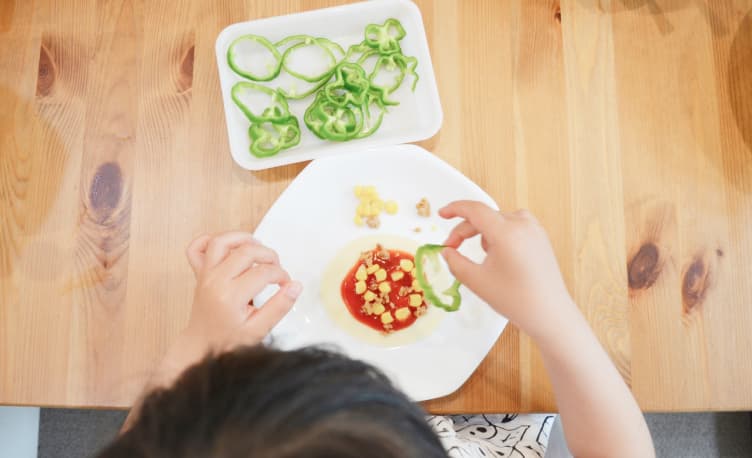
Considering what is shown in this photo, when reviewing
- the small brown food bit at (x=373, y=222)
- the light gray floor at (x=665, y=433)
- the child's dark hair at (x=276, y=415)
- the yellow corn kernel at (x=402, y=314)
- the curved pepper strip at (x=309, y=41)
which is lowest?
the light gray floor at (x=665, y=433)

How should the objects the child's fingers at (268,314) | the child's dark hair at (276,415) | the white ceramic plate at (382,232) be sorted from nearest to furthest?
the child's dark hair at (276,415) < the child's fingers at (268,314) < the white ceramic plate at (382,232)

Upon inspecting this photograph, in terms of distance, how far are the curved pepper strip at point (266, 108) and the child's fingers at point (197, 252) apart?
228 mm

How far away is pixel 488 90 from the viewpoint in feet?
3.39

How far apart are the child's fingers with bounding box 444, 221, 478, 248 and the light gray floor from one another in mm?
935

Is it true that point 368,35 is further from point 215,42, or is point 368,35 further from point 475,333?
point 475,333

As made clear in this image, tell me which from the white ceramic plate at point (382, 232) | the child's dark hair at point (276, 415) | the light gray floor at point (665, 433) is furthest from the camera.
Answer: the light gray floor at point (665, 433)

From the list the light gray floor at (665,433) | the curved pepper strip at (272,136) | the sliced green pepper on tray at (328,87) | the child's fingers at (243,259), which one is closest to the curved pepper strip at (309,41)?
the sliced green pepper on tray at (328,87)

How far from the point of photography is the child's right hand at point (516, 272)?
32.9 inches

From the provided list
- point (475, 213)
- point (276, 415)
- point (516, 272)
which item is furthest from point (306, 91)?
point (276, 415)

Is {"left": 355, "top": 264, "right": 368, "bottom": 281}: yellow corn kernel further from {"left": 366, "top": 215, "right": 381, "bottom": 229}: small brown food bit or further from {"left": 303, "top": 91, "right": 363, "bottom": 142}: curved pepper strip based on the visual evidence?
{"left": 303, "top": 91, "right": 363, "bottom": 142}: curved pepper strip

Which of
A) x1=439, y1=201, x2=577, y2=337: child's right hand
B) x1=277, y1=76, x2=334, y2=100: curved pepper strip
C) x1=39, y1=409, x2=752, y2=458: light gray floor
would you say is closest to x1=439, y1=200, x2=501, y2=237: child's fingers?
x1=439, y1=201, x2=577, y2=337: child's right hand

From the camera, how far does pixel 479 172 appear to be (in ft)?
3.35

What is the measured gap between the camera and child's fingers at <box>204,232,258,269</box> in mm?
877

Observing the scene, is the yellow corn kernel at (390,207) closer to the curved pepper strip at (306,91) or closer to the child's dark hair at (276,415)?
the curved pepper strip at (306,91)
